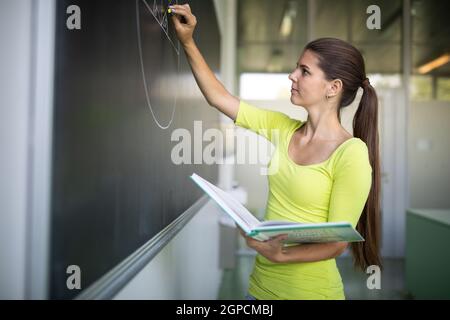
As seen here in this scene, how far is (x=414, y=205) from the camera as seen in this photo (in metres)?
4.40

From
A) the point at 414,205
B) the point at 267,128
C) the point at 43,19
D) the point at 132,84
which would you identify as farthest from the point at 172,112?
the point at 414,205

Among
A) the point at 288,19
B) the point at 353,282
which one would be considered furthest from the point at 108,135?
the point at 288,19

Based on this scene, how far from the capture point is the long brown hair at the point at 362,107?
103 centimetres

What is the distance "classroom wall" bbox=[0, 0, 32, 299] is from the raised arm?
653 millimetres

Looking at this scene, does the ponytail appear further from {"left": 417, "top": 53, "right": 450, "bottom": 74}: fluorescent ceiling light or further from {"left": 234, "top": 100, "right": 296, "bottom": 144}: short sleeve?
{"left": 417, "top": 53, "right": 450, "bottom": 74}: fluorescent ceiling light

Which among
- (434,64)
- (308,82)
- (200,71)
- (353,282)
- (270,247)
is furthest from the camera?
(434,64)

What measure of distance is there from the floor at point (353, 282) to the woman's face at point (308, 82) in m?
2.16

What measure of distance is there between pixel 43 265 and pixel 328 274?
75 centimetres

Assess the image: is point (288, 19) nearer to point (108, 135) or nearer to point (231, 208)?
point (231, 208)

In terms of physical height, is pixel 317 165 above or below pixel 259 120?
below

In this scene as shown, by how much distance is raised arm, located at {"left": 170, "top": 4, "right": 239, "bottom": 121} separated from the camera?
1115 mm

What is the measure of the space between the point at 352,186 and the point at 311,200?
0.45 feet

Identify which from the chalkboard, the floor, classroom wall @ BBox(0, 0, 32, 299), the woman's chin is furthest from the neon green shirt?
the floor

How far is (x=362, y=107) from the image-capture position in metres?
1.11
